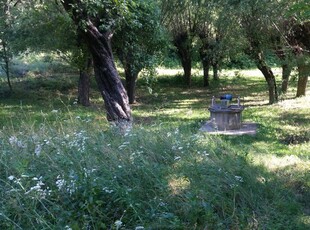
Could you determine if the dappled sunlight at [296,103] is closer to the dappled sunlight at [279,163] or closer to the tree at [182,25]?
the tree at [182,25]

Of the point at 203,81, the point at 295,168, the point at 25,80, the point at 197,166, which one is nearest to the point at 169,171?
the point at 197,166

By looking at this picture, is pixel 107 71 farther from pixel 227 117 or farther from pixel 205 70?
pixel 205 70

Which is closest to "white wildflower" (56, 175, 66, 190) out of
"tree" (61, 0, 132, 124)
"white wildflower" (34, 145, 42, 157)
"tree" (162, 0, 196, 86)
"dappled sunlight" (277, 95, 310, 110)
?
"white wildflower" (34, 145, 42, 157)

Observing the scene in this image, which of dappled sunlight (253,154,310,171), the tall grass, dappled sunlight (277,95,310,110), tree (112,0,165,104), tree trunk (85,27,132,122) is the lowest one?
dappled sunlight (277,95,310,110)

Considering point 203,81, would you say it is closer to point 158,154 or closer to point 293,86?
point 293,86

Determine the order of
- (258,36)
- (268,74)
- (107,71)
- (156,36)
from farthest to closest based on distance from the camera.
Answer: (268,74) < (258,36) < (156,36) < (107,71)

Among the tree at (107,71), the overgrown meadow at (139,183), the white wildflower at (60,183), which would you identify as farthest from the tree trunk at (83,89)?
the white wildflower at (60,183)

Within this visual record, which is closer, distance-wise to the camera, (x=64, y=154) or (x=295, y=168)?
(x=64, y=154)

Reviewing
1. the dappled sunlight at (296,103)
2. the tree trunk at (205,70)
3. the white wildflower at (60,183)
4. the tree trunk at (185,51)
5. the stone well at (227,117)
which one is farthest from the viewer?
the tree trunk at (205,70)

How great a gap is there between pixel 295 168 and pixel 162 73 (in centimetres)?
2417

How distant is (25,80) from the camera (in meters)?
23.3

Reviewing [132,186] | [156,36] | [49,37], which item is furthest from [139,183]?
[49,37]

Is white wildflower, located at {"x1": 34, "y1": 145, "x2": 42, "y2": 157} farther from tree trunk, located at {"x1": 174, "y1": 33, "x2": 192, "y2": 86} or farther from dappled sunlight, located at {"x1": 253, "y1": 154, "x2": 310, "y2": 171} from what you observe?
tree trunk, located at {"x1": 174, "y1": 33, "x2": 192, "y2": 86}

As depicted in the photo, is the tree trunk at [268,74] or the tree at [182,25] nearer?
the tree trunk at [268,74]
